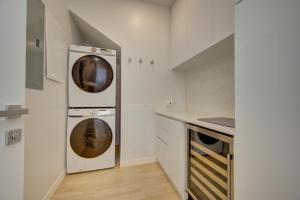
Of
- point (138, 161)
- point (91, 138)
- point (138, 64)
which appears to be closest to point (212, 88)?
point (138, 64)

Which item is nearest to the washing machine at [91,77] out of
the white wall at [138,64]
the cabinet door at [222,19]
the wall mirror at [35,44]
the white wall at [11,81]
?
the white wall at [138,64]

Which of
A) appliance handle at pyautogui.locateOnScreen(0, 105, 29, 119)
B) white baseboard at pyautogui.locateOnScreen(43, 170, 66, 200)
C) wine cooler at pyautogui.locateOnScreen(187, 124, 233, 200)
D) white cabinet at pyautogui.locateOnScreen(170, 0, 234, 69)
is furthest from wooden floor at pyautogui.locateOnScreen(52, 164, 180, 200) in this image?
white cabinet at pyautogui.locateOnScreen(170, 0, 234, 69)

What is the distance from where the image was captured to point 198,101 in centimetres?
211

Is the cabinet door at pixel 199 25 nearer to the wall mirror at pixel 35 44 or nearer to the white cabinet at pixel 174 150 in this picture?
the white cabinet at pixel 174 150

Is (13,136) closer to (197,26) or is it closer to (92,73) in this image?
(92,73)

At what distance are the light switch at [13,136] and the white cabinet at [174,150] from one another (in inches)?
48.5

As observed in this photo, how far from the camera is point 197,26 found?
1.53 metres

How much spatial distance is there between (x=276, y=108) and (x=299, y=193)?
301 millimetres

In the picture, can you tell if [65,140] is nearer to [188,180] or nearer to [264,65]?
[188,180]

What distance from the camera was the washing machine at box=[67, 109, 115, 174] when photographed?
188 centimetres

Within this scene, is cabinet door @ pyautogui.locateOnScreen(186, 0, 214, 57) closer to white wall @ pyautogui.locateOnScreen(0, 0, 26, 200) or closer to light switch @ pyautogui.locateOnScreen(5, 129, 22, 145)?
white wall @ pyautogui.locateOnScreen(0, 0, 26, 200)

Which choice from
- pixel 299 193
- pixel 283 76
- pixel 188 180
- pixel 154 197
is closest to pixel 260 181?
pixel 299 193

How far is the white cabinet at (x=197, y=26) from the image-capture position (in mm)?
1135

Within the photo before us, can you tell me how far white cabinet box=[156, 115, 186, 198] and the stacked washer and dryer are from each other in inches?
32.8
